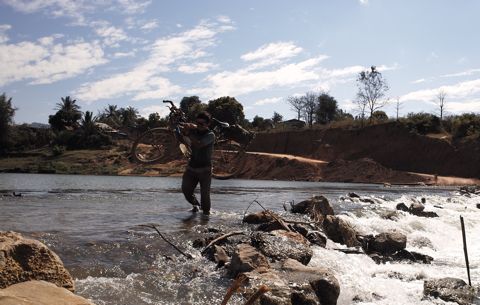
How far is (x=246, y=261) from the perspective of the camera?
667cm

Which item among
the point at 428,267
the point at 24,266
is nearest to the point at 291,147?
the point at 428,267

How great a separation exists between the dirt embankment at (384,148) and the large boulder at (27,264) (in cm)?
5320

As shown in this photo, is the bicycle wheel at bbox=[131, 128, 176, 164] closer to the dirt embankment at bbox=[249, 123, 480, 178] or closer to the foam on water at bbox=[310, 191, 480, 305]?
the foam on water at bbox=[310, 191, 480, 305]

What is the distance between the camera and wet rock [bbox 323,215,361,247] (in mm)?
10477

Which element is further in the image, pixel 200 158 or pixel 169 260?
pixel 200 158

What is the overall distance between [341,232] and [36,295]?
318 inches

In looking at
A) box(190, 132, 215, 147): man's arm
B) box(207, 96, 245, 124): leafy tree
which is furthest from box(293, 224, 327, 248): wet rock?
box(207, 96, 245, 124): leafy tree

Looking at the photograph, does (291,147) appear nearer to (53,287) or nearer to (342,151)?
(342,151)

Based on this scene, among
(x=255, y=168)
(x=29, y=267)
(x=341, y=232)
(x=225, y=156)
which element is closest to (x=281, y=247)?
(x=341, y=232)

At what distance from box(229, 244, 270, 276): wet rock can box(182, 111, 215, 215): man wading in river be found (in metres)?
5.09

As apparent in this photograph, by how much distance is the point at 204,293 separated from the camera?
6.20 metres

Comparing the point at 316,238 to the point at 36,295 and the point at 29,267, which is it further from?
→ the point at 36,295

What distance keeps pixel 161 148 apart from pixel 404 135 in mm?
51953

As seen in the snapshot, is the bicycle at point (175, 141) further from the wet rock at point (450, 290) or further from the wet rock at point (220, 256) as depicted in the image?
the wet rock at point (450, 290)
